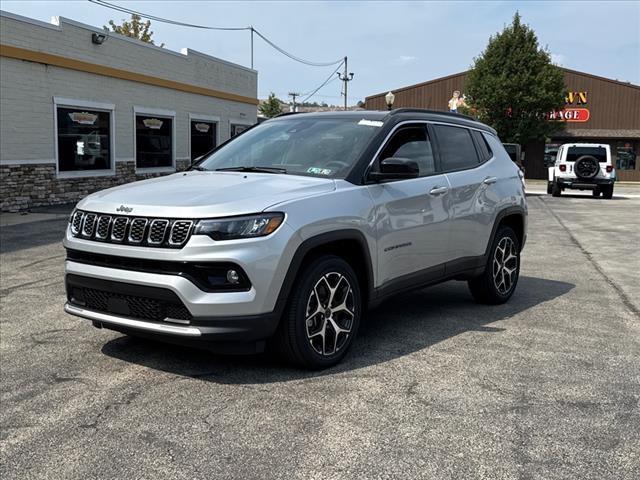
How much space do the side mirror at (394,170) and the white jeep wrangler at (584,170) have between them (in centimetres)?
2212

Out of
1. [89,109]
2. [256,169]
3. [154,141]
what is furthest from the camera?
[154,141]

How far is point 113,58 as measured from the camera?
18.9 meters

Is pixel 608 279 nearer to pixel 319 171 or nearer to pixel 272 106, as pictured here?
pixel 319 171

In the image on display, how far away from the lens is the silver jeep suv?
4031mm

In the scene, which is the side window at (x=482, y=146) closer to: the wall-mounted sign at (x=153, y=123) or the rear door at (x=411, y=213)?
the rear door at (x=411, y=213)

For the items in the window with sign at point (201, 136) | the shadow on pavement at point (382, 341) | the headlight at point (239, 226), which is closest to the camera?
the headlight at point (239, 226)

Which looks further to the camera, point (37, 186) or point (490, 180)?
point (37, 186)

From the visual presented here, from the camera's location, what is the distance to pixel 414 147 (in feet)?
18.8

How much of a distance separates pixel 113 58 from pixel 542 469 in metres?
18.2

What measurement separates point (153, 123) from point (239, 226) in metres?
18.1

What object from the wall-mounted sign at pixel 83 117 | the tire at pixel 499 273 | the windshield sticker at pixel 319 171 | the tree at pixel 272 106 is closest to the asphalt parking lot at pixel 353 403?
the tire at pixel 499 273

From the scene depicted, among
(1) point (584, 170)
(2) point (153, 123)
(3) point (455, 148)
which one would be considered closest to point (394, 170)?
(3) point (455, 148)

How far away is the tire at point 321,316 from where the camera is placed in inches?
170

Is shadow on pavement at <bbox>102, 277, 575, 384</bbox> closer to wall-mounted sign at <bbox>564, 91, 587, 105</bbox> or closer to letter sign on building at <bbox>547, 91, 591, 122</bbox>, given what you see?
letter sign on building at <bbox>547, 91, 591, 122</bbox>
